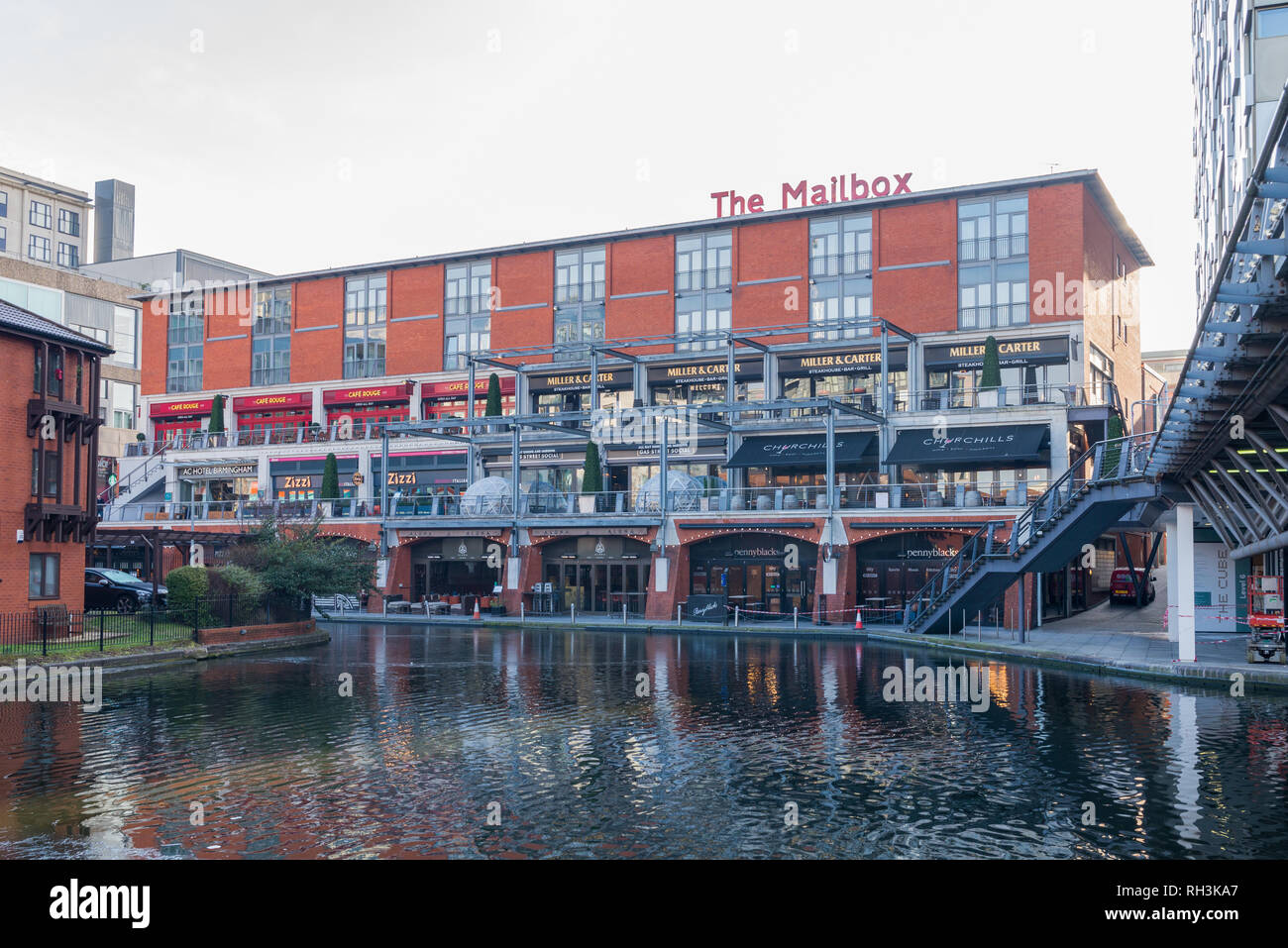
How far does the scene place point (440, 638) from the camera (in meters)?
38.6

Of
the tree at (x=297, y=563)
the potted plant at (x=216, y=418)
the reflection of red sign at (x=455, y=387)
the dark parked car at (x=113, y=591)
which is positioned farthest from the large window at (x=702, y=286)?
the potted plant at (x=216, y=418)

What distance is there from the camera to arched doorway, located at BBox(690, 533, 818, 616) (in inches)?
1864

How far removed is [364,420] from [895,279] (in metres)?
32.2

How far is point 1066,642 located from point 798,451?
A: 63.7ft

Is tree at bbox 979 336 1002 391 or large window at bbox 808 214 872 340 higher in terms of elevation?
large window at bbox 808 214 872 340

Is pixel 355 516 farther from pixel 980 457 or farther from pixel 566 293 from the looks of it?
pixel 980 457

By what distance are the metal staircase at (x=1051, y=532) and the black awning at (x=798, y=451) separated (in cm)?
1193

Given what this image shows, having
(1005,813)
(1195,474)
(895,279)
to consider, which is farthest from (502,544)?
(1005,813)

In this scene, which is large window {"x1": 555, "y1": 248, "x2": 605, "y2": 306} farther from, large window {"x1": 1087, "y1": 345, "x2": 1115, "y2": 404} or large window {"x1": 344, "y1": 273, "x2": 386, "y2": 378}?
large window {"x1": 1087, "y1": 345, "x2": 1115, "y2": 404}

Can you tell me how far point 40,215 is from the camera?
94.1 metres

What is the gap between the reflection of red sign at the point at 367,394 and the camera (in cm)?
6656

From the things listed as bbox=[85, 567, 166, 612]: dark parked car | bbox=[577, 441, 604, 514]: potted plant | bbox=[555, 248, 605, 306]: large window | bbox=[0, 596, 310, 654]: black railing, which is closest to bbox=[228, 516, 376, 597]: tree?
bbox=[0, 596, 310, 654]: black railing

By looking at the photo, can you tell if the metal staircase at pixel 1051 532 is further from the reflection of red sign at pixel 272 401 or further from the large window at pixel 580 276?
the reflection of red sign at pixel 272 401

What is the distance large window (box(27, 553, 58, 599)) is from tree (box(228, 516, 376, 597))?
6231 millimetres
